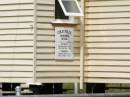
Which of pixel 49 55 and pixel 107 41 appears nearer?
pixel 49 55

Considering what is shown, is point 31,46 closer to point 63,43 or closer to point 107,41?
point 63,43

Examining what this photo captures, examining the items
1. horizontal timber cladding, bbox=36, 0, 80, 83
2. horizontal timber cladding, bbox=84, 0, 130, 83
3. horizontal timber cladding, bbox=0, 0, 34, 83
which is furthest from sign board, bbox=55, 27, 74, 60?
horizontal timber cladding, bbox=0, 0, 34, 83

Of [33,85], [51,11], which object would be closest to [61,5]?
[51,11]

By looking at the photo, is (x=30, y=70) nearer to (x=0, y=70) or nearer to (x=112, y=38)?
(x=0, y=70)

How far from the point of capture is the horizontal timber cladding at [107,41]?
12.0m

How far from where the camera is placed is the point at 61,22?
39.5 feet

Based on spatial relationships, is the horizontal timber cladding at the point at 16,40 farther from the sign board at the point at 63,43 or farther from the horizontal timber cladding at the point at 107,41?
the horizontal timber cladding at the point at 107,41

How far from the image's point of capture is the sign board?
12.0 meters

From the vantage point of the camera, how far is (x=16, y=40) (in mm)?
12047

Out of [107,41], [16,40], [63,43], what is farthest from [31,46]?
[107,41]

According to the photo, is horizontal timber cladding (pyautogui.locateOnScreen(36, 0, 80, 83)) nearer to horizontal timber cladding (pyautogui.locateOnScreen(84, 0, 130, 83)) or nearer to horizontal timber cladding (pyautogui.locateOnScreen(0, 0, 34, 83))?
horizontal timber cladding (pyautogui.locateOnScreen(0, 0, 34, 83))

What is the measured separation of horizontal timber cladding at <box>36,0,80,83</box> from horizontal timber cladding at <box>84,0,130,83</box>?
0.38 meters

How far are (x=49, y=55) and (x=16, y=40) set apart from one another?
0.88m

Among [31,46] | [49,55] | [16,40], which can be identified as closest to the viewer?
[31,46]
